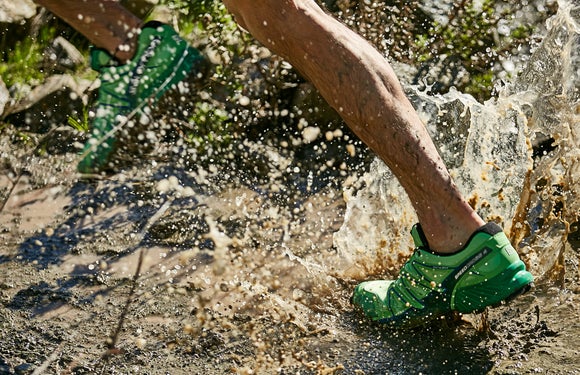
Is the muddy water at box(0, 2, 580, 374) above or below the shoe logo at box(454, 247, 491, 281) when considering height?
below

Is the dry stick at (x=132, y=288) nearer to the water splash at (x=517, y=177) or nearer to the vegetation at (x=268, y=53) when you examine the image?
the vegetation at (x=268, y=53)

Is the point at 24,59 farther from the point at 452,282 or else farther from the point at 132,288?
the point at 452,282

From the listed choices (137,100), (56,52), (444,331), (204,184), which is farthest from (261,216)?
(56,52)

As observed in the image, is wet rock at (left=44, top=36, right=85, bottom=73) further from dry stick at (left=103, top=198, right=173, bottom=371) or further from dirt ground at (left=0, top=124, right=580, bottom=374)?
dry stick at (left=103, top=198, right=173, bottom=371)

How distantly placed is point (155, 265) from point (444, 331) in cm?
108

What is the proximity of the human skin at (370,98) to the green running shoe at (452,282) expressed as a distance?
0.14 ft

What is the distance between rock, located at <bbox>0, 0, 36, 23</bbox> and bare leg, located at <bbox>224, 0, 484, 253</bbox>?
81.7 inches

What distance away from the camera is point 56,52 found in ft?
12.9

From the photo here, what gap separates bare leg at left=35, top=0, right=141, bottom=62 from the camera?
3.33 metres

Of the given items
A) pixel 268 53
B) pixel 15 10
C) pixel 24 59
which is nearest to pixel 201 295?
pixel 268 53

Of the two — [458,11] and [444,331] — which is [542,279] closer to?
[444,331]

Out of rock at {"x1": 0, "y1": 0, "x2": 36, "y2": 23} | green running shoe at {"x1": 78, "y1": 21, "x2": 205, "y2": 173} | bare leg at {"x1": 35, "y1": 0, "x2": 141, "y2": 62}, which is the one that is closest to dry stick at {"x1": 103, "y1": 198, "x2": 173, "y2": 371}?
green running shoe at {"x1": 78, "y1": 21, "x2": 205, "y2": 173}

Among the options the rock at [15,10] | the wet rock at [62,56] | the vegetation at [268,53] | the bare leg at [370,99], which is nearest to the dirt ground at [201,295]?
the bare leg at [370,99]

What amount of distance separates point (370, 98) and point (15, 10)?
8.34 ft
